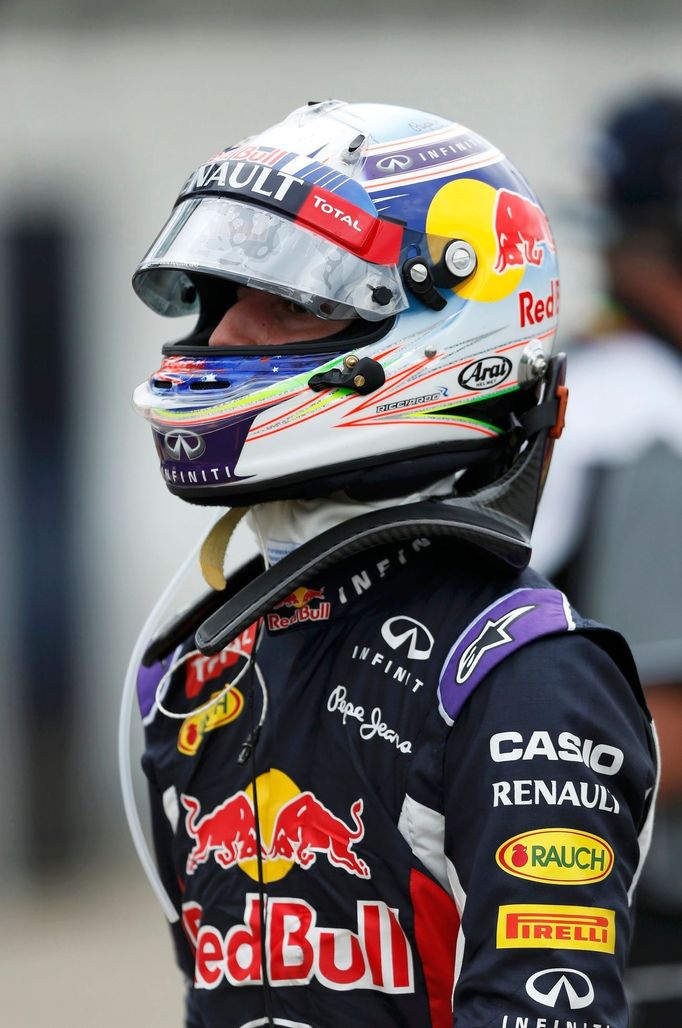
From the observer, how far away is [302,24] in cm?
436

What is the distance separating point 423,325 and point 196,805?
0.68m

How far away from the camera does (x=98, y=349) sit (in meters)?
4.71

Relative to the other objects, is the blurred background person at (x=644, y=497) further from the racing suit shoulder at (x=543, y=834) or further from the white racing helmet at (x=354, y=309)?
the racing suit shoulder at (x=543, y=834)

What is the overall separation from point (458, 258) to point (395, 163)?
146mm

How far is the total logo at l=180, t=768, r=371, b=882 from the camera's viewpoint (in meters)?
1.51

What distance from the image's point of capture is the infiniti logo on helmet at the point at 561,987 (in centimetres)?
131

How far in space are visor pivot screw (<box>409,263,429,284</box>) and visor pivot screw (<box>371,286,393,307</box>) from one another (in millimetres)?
35

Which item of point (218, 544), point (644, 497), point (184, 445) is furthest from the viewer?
point (644, 497)

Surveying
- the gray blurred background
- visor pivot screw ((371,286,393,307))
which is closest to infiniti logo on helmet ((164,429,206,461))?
visor pivot screw ((371,286,393,307))

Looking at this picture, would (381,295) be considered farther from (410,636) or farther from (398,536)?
(410,636)

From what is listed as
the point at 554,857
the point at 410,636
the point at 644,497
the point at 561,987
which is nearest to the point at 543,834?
the point at 554,857

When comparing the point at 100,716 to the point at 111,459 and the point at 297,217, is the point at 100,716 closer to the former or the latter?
the point at 111,459

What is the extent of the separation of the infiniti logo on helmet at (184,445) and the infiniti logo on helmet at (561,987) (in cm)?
74

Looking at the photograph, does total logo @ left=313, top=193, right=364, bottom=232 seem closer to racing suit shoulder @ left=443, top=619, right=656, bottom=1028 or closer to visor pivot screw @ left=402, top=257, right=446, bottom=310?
visor pivot screw @ left=402, top=257, right=446, bottom=310
